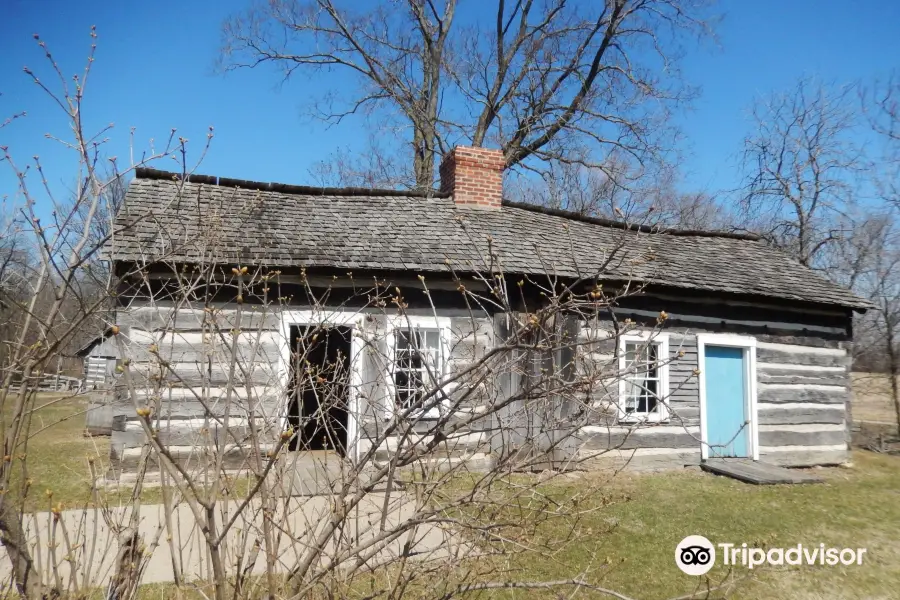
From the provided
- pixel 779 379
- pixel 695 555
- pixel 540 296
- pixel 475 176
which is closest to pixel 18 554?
pixel 695 555

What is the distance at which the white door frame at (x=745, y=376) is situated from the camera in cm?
1034

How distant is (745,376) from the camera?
427 inches

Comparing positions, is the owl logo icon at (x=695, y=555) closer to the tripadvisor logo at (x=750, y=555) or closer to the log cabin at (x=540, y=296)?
the tripadvisor logo at (x=750, y=555)

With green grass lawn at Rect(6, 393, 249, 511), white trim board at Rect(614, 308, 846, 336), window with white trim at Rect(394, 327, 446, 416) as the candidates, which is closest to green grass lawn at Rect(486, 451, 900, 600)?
window with white trim at Rect(394, 327, 446, 416)

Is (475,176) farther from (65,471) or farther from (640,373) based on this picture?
(65,471)

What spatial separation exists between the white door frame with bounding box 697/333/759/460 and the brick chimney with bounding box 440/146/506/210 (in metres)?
4.77

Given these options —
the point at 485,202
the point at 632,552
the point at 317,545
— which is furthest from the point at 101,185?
the point at 485,202

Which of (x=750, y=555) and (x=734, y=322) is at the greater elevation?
(x=734, y=322)

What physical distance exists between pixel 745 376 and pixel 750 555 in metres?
6.15

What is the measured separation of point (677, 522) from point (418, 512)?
5338 millimetres

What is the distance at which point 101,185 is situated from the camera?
2916 millimetres

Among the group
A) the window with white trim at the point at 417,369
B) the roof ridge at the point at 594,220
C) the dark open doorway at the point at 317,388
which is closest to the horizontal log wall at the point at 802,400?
the roof ridge at the point at 594,220

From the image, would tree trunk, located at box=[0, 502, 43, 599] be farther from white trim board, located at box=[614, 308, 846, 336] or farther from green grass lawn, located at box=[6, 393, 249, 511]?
white trim board, located at box=[614, 308, 846, 336]

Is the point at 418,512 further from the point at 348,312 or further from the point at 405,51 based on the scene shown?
the point at 405,51
